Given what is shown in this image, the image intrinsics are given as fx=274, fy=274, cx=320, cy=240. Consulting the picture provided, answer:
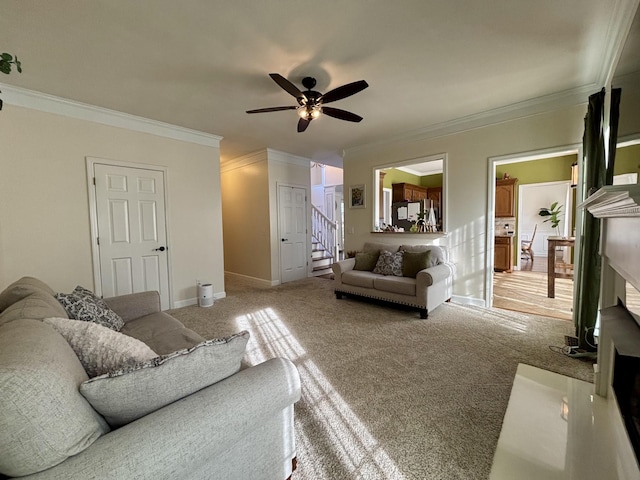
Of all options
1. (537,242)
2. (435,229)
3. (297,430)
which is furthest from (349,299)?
(537,242)

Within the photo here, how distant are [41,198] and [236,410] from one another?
362 centimetres

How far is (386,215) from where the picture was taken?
7102 millimetres

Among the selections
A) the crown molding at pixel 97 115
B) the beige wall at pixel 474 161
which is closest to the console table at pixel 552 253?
the beige wall at pixel 474 161

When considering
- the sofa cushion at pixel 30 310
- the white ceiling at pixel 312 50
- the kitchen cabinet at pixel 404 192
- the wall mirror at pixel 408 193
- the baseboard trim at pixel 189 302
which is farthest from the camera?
the kitchen cabinet at pixel 404 192

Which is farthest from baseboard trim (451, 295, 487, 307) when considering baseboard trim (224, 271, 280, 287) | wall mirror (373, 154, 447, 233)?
baseboard trim (224, 271, 280, 287)

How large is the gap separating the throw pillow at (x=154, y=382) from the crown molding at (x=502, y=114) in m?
4.20

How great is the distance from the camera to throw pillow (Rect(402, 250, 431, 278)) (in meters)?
3.73

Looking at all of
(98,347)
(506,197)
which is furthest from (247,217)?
(506,197)

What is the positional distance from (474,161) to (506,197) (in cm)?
321

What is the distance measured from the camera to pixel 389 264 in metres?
4.03

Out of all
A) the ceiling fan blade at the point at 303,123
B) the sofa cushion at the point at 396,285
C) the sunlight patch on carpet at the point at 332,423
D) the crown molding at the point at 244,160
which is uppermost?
the crown molding at the point at 244,160

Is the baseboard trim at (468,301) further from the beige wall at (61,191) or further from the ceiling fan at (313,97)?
the beige wall at (61,191)

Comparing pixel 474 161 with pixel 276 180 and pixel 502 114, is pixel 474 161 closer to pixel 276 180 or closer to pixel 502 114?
pixel 502 114

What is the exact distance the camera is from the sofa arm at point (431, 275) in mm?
3344
